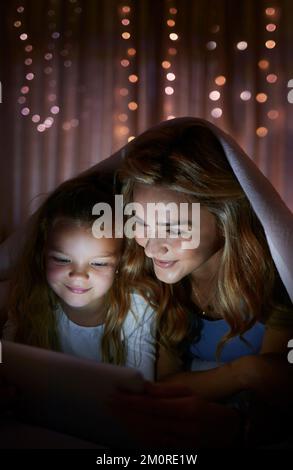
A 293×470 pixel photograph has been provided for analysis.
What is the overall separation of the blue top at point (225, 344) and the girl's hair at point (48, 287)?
16 centimetres

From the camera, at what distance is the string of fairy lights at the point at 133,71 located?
3.55 feet

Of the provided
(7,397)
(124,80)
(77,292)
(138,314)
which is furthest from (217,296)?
(124,80)

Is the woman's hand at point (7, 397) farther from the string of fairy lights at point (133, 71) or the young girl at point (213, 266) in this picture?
the string of fairy lights at point (133, 71)

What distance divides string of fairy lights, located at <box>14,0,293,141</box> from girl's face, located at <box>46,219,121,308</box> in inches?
13.9

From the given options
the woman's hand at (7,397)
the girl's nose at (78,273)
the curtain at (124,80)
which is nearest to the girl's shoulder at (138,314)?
the girl's nose at (78,273)

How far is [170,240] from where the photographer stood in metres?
0.82

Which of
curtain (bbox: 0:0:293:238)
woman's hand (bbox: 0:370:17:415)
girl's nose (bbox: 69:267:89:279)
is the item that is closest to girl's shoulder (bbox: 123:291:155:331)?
girl's nose (bbox: 69:267:89:279)

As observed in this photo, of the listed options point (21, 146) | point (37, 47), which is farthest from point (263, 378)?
point (37, 47)

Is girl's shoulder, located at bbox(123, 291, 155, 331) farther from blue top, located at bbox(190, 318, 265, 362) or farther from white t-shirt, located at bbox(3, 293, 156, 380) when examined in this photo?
blue top, located at bbox(190, 318, 265, 362)

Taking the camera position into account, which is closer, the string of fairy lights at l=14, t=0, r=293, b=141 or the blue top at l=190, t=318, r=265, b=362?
the blue top at l=190, t=318, r=265, b=362

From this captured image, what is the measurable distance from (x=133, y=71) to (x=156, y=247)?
519 mm

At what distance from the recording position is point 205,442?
740mm

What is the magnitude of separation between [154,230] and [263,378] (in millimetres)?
335

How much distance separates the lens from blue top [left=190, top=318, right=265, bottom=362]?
33.9 inches
